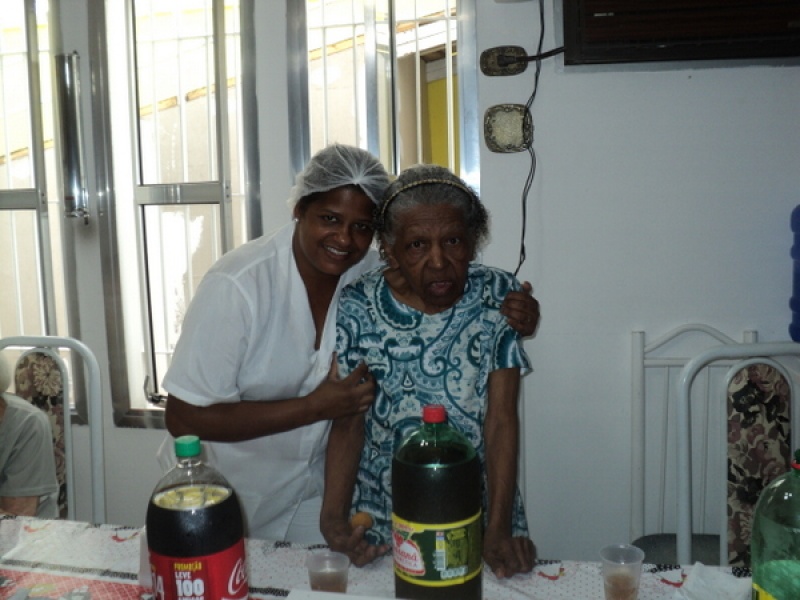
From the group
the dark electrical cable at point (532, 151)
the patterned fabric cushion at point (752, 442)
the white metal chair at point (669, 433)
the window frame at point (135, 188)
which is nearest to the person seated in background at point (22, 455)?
the window frame at point (135, 188)

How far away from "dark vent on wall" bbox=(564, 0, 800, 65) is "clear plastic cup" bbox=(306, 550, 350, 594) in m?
1.70

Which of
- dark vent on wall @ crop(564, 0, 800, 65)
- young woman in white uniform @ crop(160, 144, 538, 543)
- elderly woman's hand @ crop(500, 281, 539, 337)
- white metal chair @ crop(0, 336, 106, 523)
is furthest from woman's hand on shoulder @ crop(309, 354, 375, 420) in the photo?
dark vent on wall @ crop(564, 0, 800, 65)

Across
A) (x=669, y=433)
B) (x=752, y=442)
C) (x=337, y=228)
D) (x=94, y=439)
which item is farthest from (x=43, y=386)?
(x=752, y=442)

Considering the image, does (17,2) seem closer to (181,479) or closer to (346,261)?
(346,261)

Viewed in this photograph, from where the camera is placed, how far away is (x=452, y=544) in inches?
34.7

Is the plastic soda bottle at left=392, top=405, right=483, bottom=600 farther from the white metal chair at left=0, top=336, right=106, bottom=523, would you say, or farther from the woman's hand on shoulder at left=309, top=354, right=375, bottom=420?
the white metal chair at left=0, top=336, right=106, bottom=523

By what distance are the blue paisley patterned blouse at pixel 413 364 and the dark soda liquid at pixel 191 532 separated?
573 mm

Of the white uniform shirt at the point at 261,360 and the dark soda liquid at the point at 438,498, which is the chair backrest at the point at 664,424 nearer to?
the white uniform shirt at the point at 261,360

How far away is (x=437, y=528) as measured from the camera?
34.5 inches

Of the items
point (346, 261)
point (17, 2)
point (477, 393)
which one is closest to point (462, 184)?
point (346, 261)

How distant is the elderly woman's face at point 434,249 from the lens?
1.34 metres

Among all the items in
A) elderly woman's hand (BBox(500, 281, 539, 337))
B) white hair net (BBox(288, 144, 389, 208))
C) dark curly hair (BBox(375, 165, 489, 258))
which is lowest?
elderly woman's hand (BBox(500, 281, 539, 337))

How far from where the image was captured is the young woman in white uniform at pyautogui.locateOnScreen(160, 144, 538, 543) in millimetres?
1437

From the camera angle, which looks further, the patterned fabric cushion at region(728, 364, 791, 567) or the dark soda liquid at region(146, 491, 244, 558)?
the patterned fabric cushion at region(728, 364, 791, 567)
